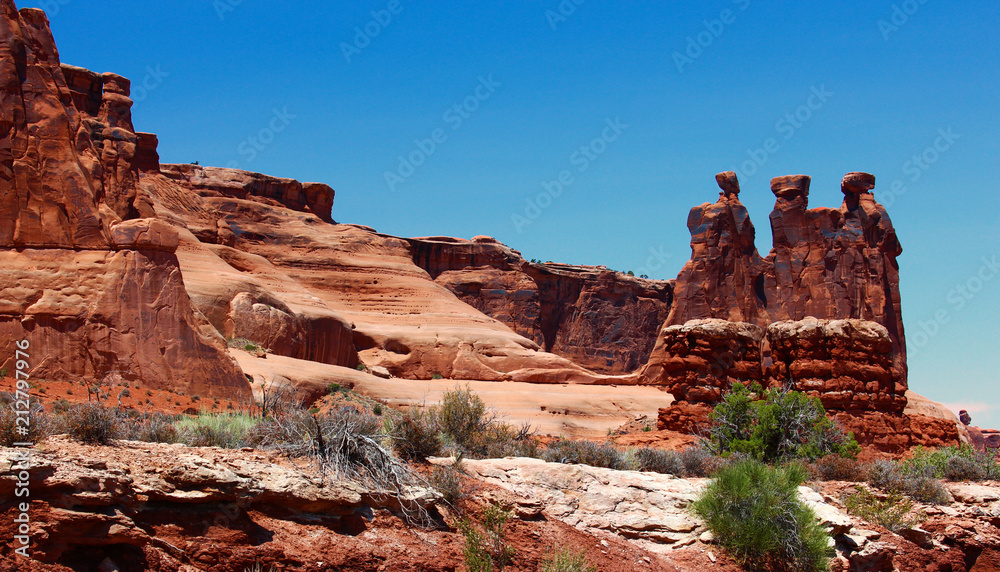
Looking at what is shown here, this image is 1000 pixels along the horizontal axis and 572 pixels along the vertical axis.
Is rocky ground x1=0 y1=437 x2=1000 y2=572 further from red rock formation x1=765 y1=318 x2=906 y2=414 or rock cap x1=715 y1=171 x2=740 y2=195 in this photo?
rock cap x1=715 y1=171 x2=740 y2=195

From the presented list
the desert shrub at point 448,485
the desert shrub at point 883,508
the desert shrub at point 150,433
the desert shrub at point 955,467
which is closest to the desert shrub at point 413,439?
the desert shrub at point 448,485

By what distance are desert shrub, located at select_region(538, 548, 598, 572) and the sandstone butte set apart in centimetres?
1002

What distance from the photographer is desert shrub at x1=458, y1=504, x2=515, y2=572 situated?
8.52 meters

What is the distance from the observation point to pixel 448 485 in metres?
9.40

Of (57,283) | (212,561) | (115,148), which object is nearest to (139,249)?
(57,283)

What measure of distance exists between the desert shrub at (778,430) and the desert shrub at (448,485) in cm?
643

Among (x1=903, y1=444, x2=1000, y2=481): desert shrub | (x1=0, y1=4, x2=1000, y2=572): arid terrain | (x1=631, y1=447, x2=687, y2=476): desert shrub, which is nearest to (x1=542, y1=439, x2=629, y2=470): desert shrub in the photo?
(x1=631, y1=447, x2=687, y2=476): desert shrub

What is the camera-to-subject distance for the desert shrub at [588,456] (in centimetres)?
1226

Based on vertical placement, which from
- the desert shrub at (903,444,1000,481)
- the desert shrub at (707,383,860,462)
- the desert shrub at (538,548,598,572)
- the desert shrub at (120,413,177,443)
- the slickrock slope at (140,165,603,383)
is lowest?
the desert shrub at (538,548,598,572)

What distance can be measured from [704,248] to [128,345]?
156 feet

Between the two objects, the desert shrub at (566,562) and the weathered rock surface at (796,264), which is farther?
the weathered rock surface at (796,264)

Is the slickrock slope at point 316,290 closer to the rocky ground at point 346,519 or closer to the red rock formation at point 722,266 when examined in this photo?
the red rock formation at point 722,266

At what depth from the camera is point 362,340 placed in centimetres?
3994

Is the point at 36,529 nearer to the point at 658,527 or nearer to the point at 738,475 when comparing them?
the point at 658,527
